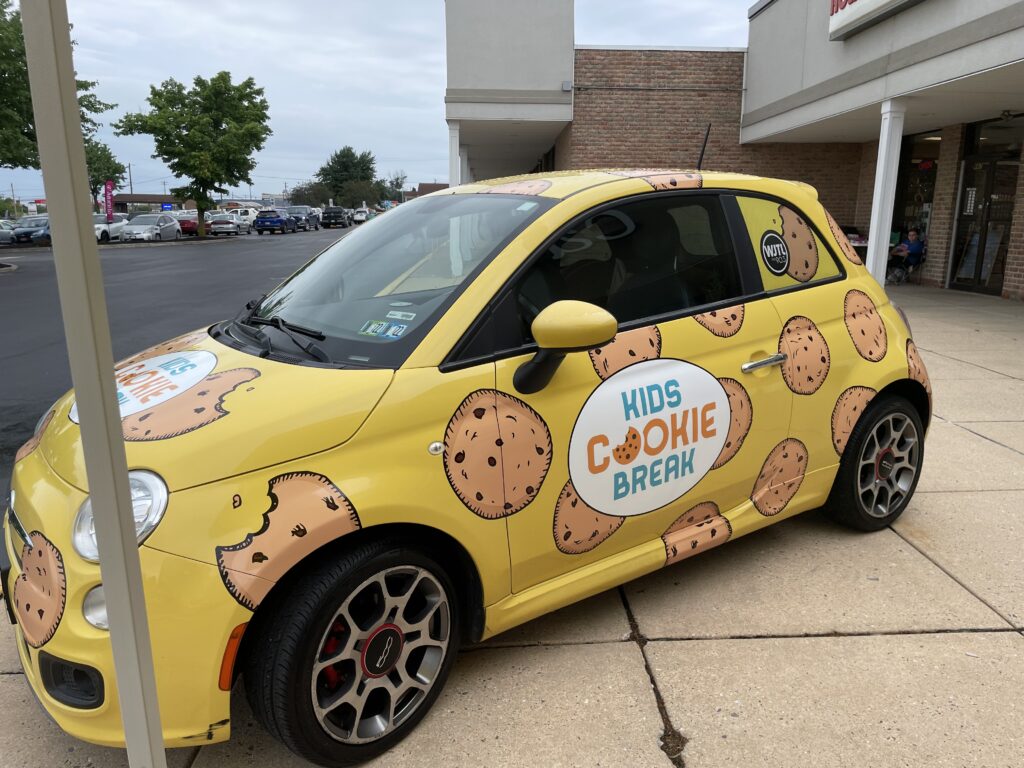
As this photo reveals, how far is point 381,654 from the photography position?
7.48ft

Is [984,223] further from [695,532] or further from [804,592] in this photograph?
[695,532]

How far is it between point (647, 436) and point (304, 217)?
59757 mm

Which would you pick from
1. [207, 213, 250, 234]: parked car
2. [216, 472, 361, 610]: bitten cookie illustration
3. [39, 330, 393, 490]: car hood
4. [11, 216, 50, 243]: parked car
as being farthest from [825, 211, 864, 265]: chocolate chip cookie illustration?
[207, 213, 250, 234]: parked car

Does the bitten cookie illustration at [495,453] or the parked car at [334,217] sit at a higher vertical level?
the bitten cookie illustration at [495,453]

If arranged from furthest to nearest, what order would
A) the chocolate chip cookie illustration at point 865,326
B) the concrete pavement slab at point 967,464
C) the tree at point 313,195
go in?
the tree at point 313,195
the concrete pavement slab at point 967,464
the chocolate chip cookie illustration at point 865,326

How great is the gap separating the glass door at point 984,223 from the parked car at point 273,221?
44.8 metres

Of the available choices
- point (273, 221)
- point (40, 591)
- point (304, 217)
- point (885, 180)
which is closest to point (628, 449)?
point (40, 591)

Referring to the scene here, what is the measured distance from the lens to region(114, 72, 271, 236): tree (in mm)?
40688

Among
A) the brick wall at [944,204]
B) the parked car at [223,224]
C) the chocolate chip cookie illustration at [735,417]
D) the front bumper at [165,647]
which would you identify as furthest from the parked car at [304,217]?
the front bumper at [165,647]

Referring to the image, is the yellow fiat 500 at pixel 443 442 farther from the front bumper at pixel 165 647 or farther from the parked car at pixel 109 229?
the parked car at pixel 109 229

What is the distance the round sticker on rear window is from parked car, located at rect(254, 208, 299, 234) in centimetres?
5232

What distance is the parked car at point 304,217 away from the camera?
57.8 meters

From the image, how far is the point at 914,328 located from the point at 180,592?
10.5m

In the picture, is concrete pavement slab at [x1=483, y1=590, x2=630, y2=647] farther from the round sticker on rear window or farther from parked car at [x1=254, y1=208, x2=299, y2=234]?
parked car at [x1=254, y1=208, x2=299, y2=234]
